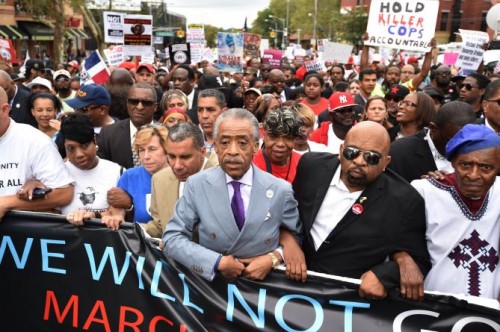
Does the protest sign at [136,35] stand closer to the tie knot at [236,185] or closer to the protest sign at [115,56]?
the protest sign at [115,56]

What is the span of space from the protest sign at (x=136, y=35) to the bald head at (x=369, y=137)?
8.85m

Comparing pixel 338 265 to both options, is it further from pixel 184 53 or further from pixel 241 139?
pixel 184 53

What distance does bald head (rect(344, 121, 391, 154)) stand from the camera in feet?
9.03

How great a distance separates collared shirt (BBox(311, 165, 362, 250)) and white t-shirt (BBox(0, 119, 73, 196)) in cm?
181

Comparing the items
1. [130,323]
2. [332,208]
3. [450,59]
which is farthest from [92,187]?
[450,59]

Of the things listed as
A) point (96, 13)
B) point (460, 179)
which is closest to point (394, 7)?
point (460, 179)

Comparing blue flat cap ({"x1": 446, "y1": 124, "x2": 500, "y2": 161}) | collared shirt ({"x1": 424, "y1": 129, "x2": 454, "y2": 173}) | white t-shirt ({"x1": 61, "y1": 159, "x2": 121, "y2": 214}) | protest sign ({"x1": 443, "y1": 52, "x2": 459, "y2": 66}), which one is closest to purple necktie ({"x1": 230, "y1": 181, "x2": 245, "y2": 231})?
blue flat cap ({"x1": 446, "y1": 124, "x2": 500, "y2": 161})

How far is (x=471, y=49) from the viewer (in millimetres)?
9523

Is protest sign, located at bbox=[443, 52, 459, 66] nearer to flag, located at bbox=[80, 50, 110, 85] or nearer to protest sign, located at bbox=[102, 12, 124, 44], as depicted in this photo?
protest sign, located at bbox=[102, 12, 124, 44]

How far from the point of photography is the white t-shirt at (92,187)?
147 inches

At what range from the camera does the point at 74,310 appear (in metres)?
3.21

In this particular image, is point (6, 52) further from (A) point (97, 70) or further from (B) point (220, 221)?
(B) point (220, 221)

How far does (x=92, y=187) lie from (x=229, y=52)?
33.0 feet

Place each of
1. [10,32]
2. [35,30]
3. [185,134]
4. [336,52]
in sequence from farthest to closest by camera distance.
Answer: [35,30]
[10,32]
[336,52]
[185,134]
